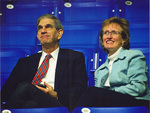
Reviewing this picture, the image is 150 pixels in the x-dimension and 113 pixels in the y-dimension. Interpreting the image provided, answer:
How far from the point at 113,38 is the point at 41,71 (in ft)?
2.40

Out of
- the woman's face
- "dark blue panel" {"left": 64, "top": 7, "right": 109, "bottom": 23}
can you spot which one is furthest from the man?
the woman's face

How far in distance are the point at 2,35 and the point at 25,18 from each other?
0.28 metres

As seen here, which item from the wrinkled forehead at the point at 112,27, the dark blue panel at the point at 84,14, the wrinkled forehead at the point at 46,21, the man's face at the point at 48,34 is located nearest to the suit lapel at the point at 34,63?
the man's face at the point at 48,34

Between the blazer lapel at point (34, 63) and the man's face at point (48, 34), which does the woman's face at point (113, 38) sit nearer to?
the man's face at point (48, 34)

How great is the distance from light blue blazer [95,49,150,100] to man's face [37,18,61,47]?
0.51 m

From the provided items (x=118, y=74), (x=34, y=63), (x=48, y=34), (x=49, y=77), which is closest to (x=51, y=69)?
(x=49, y=77)

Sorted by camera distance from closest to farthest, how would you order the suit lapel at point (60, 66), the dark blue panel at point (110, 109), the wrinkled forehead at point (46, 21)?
the dark blue panel at point (110, 109) < the suit lapel at point (60, 66) < the wrinkled forehead at point (46, 21)

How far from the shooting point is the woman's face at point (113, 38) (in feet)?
8.39

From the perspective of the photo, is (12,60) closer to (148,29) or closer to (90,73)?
(90,73)

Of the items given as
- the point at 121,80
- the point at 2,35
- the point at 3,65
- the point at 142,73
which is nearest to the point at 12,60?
the point at 3,65

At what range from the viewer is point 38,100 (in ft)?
7.84

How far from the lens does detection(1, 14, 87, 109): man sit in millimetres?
2398

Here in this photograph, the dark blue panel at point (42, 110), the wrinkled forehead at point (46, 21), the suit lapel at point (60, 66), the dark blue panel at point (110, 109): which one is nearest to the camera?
the dark blue panel at point (110, 109)

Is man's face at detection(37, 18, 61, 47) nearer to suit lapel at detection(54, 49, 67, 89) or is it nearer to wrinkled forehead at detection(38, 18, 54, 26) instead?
wrinkled forehead at detection(38, 18, 54, 26)
